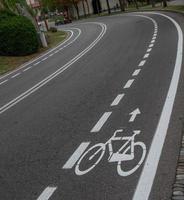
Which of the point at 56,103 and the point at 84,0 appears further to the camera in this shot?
the point at 84,0

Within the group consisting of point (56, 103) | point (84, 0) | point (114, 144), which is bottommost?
point (84, 0)

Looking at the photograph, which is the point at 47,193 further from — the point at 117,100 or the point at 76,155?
the point at 117,100

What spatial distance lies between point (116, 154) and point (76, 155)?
27.3 inches

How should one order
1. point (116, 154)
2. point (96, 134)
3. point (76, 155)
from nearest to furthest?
point (116, 154) < point (76, 155) < point (96, 134)

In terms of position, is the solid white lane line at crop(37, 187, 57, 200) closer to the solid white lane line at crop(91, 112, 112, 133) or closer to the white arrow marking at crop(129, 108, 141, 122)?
the solid white lane line at crop(91, 112, 112, 133)

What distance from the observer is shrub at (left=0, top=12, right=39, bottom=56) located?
2836 centimetres

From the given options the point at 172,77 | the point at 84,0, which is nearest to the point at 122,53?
the point at 172,77

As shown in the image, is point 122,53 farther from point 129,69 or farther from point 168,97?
point 168,97

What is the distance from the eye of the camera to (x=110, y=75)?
14258mm

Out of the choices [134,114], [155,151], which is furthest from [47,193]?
[134,114]

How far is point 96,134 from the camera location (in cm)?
841

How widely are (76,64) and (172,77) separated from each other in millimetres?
7716

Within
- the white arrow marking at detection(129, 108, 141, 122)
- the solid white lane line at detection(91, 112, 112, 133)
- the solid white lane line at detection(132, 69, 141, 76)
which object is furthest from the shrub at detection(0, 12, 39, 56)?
the white arrow marking at detection(129, 108, 141, 122)

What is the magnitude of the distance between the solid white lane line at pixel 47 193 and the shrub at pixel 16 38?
2286cm
